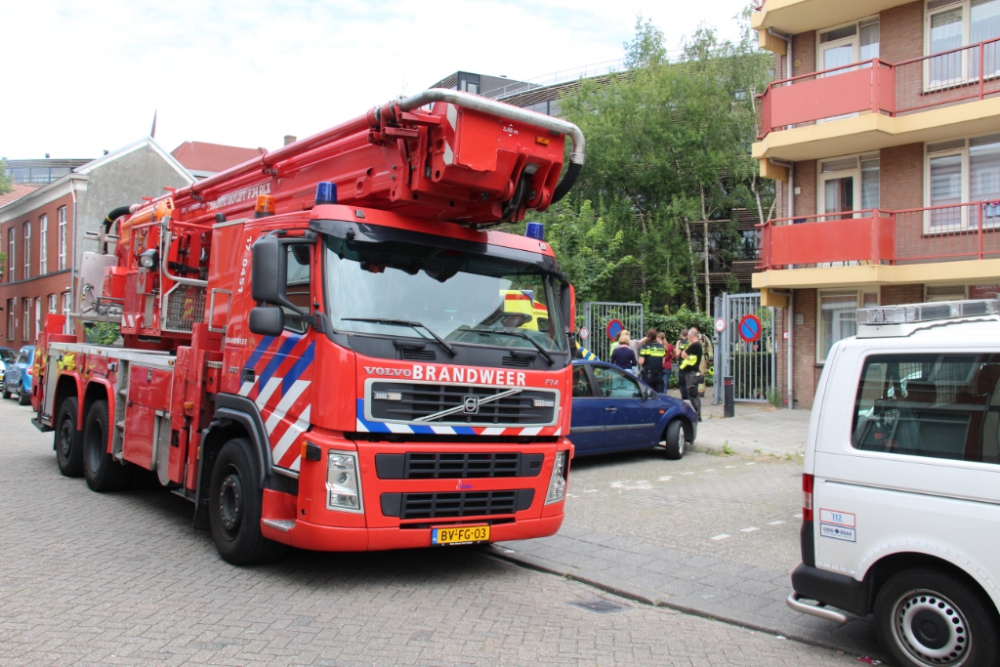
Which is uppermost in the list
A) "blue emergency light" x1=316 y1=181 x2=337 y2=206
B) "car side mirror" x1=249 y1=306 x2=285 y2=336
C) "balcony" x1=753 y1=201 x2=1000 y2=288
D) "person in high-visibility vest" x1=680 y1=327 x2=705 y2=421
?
"balcony" x1=753 y1=201 x2=1000 y2=288

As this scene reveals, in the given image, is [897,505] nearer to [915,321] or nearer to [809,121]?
[915,321]

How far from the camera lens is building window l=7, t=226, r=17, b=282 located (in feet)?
137

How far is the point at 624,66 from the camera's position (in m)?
35.7

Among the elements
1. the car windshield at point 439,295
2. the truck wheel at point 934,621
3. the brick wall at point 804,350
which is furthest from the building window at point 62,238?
the truck wheel at point 934,621

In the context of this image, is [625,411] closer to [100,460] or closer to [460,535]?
[460,535]

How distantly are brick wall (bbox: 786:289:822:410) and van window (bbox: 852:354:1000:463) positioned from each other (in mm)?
14922

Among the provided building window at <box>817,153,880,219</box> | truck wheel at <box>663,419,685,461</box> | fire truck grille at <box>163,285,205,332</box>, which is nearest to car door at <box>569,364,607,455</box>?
truck wheel at <box>663,419,685,461</box>

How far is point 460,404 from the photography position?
580 centimetres

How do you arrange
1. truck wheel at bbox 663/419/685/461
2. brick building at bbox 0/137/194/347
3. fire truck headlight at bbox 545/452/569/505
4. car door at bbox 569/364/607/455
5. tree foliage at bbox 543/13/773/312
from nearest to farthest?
fire truck headlight at bbox 545/452/569/505, car door at bbox 569/364/607/455, truck wheel at bbox 663/419/685/461, tree foliage at bbox 543/13/773/312, brick building at bbox 0/137/194/347

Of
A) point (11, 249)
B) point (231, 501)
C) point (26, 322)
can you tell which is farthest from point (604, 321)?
point (11, 249)

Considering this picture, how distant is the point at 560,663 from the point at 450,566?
2186mm

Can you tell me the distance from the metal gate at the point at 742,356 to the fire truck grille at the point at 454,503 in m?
13.6

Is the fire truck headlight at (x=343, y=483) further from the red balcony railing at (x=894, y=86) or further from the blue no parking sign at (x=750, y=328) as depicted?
the red balcony railing at (x=894, y=86)

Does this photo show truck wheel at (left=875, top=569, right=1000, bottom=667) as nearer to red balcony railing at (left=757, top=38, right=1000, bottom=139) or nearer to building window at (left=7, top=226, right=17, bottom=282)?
red balcony railing at (left=757, top=38, right=1000, bottom=139)
